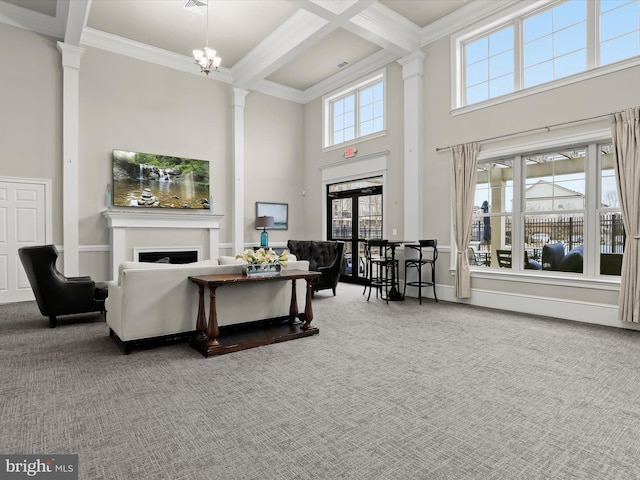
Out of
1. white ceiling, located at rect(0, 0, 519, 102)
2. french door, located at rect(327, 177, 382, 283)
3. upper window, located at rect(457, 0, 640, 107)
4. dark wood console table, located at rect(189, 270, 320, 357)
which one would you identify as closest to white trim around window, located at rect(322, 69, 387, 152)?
white ceiling, located at rect(0, 0, 519, 102)

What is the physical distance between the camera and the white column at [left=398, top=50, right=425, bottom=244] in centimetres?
653

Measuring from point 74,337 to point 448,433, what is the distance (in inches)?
153

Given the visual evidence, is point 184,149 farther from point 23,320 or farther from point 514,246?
point 514,246

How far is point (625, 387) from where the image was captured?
2.75 meters

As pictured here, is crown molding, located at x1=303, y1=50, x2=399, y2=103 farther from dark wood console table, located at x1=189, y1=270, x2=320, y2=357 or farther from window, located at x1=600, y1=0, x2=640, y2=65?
dark wood console table, located at x1=189, y1=270, x2=320, y2=357

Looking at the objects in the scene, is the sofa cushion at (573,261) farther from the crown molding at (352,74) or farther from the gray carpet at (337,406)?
the crown molding at (352,74)

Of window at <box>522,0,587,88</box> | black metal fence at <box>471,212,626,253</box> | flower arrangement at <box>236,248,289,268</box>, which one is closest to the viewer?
flower arrangement at <box>236,248,289,268</box>

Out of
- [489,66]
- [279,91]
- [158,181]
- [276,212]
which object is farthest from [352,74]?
[158,181]

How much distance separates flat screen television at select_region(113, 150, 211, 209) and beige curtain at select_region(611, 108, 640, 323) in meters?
6.75

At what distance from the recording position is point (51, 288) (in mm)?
4430

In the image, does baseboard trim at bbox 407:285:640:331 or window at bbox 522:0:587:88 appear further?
window at bbox 522:0:587:88

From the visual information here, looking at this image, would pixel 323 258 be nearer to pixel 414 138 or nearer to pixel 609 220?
pixel 414 138

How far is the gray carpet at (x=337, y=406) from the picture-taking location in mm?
1853

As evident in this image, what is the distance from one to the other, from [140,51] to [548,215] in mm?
7478
